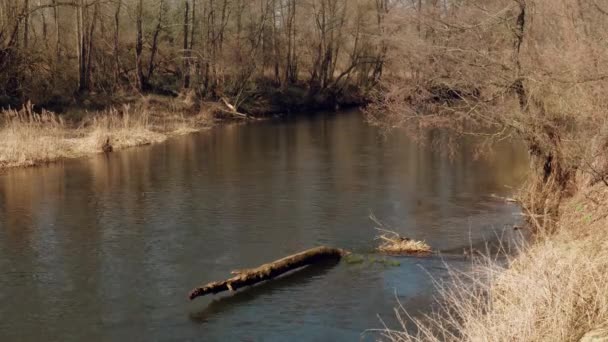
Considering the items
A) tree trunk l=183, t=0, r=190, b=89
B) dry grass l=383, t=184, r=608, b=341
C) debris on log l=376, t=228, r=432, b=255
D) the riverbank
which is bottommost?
debris on log l=376, t=228, r=432, b=255

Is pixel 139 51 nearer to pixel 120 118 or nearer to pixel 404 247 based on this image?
pixel 120 118

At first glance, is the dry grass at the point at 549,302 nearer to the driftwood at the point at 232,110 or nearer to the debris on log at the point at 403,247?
the debris on log at the point at 403,247

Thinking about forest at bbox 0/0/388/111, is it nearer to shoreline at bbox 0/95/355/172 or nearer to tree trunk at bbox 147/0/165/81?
tree trunk at bbox 147/0/165/81

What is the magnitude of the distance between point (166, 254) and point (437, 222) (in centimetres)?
573

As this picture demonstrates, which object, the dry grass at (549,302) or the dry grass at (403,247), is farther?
the dry grass at (403,247)

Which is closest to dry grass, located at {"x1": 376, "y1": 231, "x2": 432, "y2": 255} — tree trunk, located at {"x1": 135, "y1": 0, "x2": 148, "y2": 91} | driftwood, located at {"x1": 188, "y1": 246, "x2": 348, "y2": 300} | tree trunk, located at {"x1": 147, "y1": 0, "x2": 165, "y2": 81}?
driftwood, located at {"x1": 188, "y1": 246, "x2": 348, "y2": 300}

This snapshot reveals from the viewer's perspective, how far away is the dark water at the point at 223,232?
9.52 meters

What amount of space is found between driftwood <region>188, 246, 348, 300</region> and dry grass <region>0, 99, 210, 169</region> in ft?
43.1

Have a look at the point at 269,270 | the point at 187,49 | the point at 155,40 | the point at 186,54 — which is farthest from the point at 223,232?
the point at 186,54

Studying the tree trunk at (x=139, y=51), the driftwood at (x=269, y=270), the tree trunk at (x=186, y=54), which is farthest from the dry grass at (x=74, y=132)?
the driftwood at (x=269, y=270)

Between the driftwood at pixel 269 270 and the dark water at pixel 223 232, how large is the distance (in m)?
0.16

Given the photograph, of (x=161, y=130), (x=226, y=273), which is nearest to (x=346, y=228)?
(x=226, y=273)

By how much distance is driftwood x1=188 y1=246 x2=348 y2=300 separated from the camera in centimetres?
1015

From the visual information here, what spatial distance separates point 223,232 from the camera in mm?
13953
